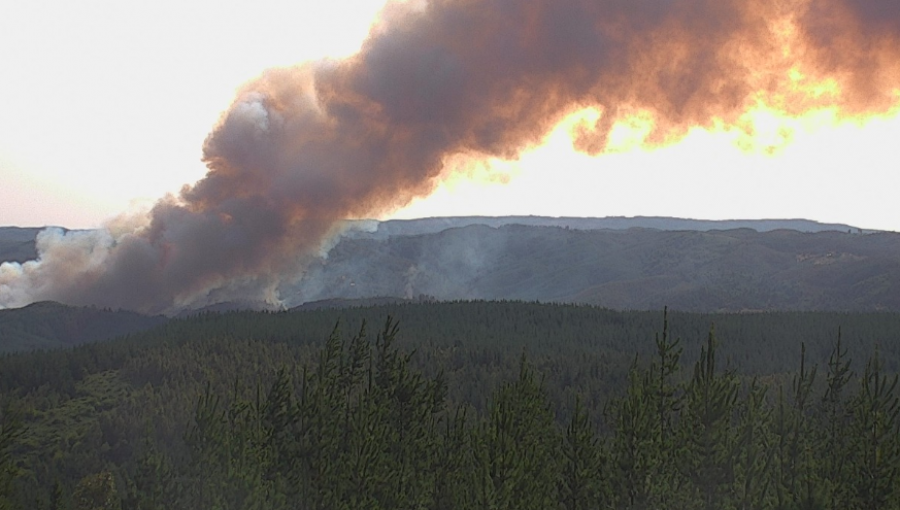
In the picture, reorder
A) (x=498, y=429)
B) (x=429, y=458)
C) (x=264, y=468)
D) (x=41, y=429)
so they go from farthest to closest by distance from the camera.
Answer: (x=41, y=429) < (x=429, y=458) < (x=264, y=468) < (x=498, y=429)

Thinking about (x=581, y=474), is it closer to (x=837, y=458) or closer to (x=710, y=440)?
(x=710, y=440)

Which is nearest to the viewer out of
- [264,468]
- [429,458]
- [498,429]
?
[498,429]

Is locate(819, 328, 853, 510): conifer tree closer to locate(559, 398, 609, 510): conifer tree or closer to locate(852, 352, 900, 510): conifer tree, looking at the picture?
locate(852, 352, 900, 510): conifer tree

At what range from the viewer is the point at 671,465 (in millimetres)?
56969

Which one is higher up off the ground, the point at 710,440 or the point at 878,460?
the point at 710,440

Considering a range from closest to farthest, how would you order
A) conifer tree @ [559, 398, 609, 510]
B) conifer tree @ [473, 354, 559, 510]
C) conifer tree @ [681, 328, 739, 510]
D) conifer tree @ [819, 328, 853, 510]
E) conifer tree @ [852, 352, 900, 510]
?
1. conifer tree @ [852, 352, 900, 510]
2. conifer tree @ [681, 328, 739, 510]
3. conifer tree @ [473, 354, 559, 510]
4. conifer tree @ [819, 328, 853, 510]
5. conifer tree @ [559, 398, 609, 510]

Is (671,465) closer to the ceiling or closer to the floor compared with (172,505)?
closer to the ceiling

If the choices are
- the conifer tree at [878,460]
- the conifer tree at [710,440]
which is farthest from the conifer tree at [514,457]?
the conifer tree at [878,460]

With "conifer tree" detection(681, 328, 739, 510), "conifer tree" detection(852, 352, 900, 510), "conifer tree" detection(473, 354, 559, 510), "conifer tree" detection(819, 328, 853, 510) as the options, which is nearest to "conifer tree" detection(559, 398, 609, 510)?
"conifer tree" detection(473, 354, 559, 510)

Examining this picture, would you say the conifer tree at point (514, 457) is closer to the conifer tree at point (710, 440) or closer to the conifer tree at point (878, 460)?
the conifer tree at point (710, 440)

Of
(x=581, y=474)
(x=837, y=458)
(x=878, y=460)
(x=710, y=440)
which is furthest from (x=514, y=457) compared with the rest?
(x=837, y=458)

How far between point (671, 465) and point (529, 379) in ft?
45.1

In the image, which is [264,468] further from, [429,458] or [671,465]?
[671,465]

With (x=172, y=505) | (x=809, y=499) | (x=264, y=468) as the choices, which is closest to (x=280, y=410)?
(x=264, y=468)
